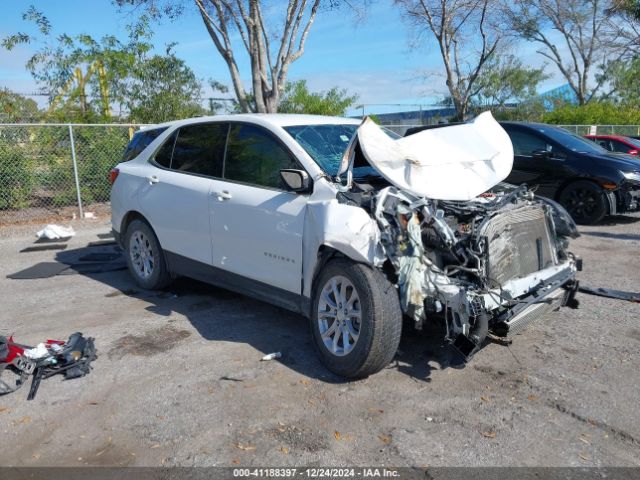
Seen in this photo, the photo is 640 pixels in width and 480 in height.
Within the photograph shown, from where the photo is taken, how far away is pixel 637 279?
21.6 feet

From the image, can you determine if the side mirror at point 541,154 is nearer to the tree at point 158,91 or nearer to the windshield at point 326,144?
the windshield at point 326,144

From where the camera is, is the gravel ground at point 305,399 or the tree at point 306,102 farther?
the tree at point 306,102

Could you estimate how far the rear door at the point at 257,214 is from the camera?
A: 14.6ft

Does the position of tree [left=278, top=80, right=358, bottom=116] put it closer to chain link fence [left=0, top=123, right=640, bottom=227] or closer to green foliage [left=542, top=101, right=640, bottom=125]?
chain link fence [left=0, top=123, right=640, bottom=227]

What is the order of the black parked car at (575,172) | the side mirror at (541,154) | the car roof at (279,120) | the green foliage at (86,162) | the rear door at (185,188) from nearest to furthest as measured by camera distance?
the car roof at (279,120)
the rear door at (185,188)
the black parked car at (575,172)
the side mirror at (541,154)
the green foliage at (86,162)

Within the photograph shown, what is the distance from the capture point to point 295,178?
4.31m

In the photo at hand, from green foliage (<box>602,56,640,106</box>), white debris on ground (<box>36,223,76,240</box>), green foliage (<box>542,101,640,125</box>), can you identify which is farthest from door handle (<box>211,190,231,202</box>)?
green foliage (<box>602,56,640,106</box>)

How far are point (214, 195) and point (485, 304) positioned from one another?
2.59m

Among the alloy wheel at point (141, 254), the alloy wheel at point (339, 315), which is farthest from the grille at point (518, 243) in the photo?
the alloy wheel at point (141, 254)

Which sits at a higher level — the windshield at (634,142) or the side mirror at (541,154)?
the windshield at (634,142)

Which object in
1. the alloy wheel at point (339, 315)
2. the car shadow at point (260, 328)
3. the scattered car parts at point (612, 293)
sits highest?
the alloy wheel at point (339, 315)

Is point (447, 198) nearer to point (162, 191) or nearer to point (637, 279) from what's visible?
point (162, 191)

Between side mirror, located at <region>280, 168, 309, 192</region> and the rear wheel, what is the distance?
711cm

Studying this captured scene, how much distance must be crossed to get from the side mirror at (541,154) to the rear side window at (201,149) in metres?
6.58
